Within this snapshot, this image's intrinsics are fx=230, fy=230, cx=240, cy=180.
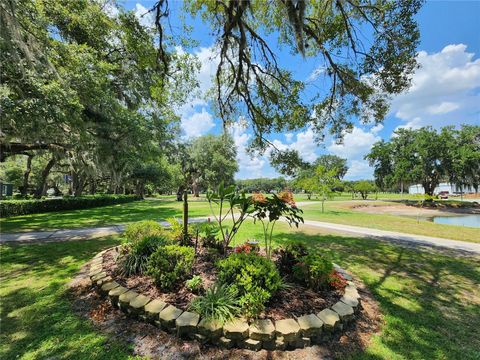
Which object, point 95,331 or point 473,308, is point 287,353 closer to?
point 95,331

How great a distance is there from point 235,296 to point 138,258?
1.84 meters

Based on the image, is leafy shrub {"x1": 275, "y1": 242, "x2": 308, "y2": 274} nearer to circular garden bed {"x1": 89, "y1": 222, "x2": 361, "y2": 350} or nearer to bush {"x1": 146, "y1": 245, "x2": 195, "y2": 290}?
circular garden bed {"x1": 89, "y1": 222, "x2": 361, "y2": 350}

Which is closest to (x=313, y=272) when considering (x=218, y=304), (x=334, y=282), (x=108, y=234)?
(x=334, y=282)

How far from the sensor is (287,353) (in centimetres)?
223

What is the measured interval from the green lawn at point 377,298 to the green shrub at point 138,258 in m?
0.80

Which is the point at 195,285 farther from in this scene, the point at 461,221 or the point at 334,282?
the point at 461,221

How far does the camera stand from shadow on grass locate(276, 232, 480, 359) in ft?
7.75

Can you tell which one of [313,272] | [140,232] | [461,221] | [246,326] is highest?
[140,232]

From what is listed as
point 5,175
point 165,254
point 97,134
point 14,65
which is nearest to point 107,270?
point 165,254

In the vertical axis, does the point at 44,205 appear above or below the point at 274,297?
above

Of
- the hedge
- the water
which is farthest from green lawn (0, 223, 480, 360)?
the water

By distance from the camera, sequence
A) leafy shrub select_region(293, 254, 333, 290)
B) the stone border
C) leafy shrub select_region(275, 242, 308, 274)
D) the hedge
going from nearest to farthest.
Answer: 1. the stone border
2. leafy shrub select_region(293, 254, 333, 290)
3. leafy shrub select_region(275, 242, 308, 274)
4. the hedge

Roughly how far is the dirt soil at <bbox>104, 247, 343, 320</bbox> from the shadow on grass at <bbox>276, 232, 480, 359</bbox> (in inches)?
25.7

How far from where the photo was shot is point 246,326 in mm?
2312
